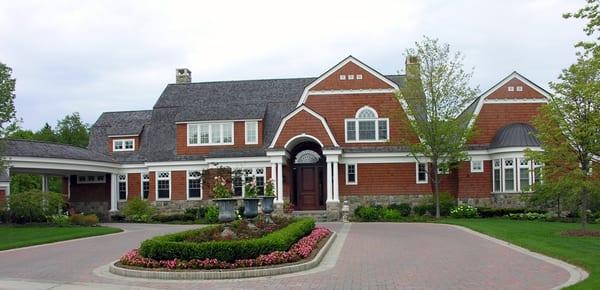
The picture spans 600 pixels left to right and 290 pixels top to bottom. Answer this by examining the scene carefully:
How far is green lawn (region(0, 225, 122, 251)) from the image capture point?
2353cm

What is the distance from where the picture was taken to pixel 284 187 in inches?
1500

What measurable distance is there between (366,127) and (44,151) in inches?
709

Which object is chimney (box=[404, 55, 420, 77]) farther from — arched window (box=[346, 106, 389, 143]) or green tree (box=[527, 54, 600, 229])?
green tree (box=[527, 54, 600, 229])

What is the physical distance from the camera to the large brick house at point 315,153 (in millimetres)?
36156

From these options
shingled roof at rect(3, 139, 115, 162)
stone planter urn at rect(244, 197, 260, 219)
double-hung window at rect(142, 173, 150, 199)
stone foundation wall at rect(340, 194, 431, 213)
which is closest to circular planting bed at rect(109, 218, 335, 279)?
stone planter urn at rect(244, 197, 260, 219)

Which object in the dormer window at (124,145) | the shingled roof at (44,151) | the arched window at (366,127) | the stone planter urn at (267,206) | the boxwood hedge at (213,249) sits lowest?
the boxwood hedge at (213,249)

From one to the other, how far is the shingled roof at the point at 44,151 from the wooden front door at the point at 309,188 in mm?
11840

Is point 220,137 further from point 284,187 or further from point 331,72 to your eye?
point 331,72

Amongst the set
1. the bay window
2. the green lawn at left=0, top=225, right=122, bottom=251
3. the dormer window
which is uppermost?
the dormer window

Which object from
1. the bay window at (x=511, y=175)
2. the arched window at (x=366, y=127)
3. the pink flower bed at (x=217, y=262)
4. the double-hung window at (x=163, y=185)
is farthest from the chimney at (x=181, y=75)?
the pink flower bed at (x=217, y=262)

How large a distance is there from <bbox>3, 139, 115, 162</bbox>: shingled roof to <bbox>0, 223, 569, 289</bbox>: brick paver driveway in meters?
13.4

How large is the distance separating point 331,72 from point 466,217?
37.4 feet

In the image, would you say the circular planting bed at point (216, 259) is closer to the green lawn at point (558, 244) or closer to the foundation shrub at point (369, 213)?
the green lawn at point (558, 244)

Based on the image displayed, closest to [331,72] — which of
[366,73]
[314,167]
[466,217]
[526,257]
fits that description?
[366,73]
